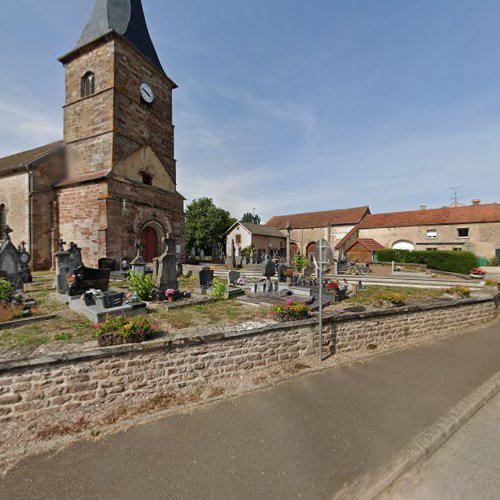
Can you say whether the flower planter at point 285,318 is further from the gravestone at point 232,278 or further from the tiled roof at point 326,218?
the tiled roof at point 326,218

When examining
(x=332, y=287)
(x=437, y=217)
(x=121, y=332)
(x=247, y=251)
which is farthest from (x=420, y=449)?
(x=437, y=217)

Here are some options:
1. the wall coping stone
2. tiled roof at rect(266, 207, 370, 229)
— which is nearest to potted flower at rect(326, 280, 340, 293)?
the wall coping stone

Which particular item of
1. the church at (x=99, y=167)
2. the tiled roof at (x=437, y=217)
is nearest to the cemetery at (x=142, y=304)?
the church at (x=99, y=167)

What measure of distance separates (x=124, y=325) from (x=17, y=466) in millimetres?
1888

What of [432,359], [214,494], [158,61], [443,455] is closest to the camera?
[214,494]

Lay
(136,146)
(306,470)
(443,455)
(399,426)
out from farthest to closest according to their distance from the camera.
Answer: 1. (136,146)
2. (399,426)
3. (443,455)
4. (306,470)

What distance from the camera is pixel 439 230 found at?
2659 cm

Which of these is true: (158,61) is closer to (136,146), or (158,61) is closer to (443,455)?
(136,146)

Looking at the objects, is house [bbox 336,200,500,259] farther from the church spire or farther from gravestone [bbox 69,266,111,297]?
the church spire

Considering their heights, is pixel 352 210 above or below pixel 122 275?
above

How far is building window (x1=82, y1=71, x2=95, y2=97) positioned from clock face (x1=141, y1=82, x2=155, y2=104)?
3031 millimetres

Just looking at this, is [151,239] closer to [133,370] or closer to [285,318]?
[285,318]

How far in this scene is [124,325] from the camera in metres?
4.11

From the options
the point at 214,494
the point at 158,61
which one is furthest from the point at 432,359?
the point at 158,61
